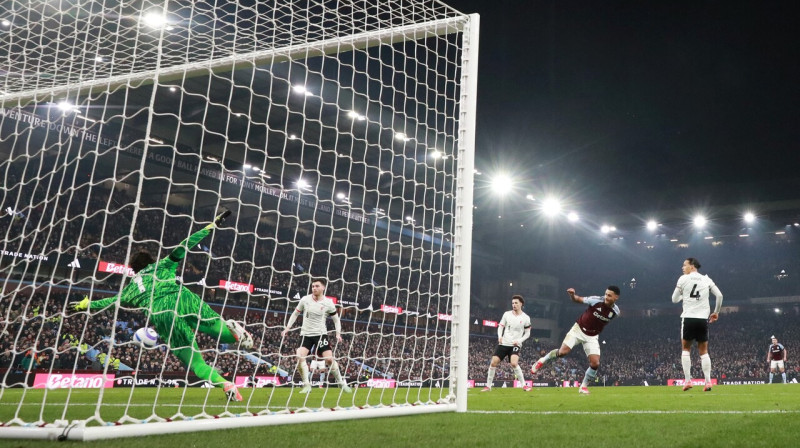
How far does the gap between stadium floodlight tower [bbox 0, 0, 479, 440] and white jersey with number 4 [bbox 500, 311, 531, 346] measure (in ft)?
3.98

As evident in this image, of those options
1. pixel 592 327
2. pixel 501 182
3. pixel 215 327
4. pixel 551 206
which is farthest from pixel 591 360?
pixel 551 206

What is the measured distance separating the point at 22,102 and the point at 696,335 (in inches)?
385

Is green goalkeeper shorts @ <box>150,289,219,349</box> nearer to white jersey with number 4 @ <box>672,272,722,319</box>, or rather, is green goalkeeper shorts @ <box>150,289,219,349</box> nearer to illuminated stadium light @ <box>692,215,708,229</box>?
white jersey with number 4 @ <box>672,272,722,319</box>

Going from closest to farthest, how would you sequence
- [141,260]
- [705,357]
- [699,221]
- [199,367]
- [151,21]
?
1. [199,367]
2. [141,260]
3. [151,21]
4. [705,357]
5. [699,221]

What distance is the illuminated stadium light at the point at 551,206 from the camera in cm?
4169

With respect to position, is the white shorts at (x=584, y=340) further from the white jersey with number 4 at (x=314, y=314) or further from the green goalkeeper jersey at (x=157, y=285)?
the green goalkeeper jersey at (x=157, y=285)

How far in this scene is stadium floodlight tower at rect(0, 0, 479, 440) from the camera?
17.4 ft

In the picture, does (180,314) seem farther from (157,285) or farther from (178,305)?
(157,285)

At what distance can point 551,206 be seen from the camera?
42.4 meters

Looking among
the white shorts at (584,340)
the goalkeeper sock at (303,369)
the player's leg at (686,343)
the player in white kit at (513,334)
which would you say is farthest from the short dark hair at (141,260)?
the player in white kit at (513,334)

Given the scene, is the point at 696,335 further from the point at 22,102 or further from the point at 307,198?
the point at 307,198

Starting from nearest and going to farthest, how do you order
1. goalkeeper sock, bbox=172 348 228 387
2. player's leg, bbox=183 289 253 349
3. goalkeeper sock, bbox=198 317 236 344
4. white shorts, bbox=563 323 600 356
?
goalkeeper sock, bbox=172 348 228 387 → player's leg, bbox=183 289 253 349 → goalkeeper sock, bbox=198 317 236 344 → white shorts, bbox=563 323 600 356

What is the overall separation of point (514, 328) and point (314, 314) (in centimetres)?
426

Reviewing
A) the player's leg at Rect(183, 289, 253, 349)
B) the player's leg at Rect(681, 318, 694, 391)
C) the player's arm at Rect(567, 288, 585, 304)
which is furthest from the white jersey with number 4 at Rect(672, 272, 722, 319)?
the player's leg at Rect(183, 289, 253, 349)
